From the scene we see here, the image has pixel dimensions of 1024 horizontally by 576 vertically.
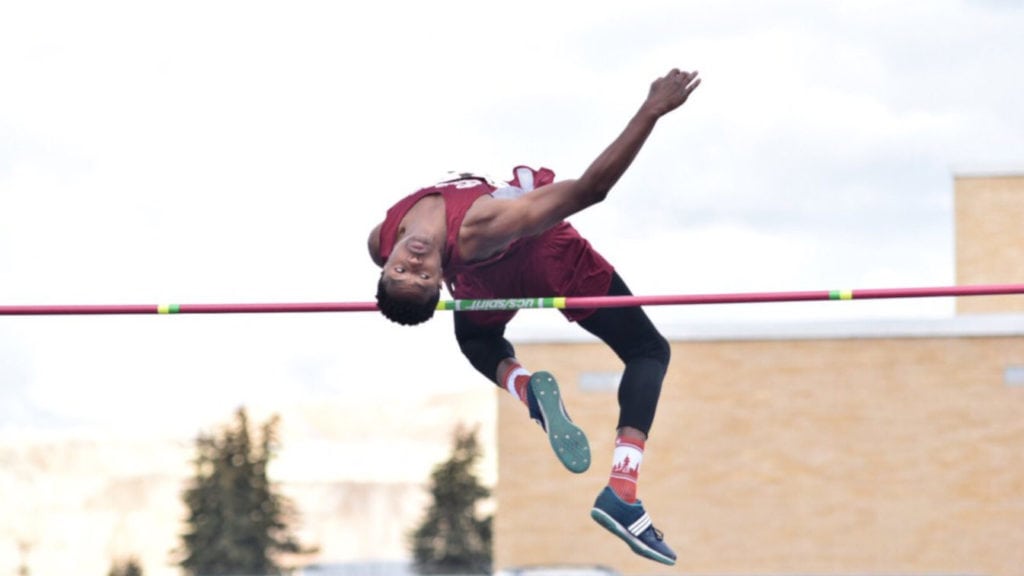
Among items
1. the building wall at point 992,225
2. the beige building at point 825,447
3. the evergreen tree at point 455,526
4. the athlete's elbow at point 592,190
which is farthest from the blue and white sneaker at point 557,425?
the evergreen tree at point 455,526

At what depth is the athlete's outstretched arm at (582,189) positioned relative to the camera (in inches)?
287

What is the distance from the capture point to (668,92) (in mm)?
7293

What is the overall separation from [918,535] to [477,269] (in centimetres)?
1688

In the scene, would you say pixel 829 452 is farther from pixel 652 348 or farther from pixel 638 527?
pixel 638 527

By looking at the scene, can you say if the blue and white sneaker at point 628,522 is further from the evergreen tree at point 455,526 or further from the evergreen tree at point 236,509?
the evergreen tree at point 455,526

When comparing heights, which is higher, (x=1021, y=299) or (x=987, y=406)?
(x=1021, y=299)

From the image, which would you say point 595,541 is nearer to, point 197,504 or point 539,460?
point 539,460

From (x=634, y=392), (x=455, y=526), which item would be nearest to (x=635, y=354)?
(x=634, y=392)

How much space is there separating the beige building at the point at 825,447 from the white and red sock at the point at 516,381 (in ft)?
50.9

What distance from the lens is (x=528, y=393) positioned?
320 inches

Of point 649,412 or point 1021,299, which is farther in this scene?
point 1021,299

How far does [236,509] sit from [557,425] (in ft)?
91.9

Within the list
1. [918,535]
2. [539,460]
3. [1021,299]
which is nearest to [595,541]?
[539,460]

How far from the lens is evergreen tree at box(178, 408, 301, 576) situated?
3512cm
